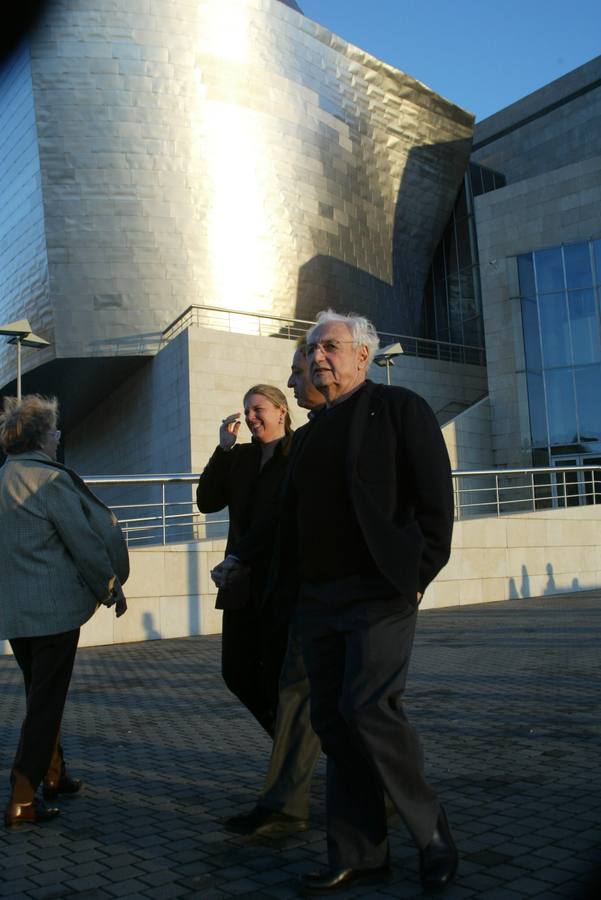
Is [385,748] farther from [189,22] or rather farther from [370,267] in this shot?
[370,267]

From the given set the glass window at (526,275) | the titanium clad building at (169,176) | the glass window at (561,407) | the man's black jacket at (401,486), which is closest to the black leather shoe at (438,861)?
the man's black jacket at (401,486)

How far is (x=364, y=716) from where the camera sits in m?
2.67

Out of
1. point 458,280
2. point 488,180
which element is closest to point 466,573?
point 458,280

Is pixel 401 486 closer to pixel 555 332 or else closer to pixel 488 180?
pixel 555 332

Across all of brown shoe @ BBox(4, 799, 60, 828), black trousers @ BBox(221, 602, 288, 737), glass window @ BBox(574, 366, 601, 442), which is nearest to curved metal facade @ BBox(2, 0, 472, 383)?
glass window @ BBox(574, 366, 601, 442)

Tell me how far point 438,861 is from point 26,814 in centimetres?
176

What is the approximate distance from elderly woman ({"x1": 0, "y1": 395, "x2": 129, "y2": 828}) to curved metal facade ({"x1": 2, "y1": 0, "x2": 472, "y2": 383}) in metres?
21.9

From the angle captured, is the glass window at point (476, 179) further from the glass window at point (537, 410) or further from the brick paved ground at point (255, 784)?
the brick paved ground at point (255, 784)

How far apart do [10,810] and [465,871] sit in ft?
5.99

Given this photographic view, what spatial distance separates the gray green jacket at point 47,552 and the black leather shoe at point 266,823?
3.50ft

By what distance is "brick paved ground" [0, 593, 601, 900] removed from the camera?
111 inches

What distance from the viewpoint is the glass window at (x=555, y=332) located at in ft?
77.6

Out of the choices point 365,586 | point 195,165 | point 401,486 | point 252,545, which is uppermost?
point 195,165

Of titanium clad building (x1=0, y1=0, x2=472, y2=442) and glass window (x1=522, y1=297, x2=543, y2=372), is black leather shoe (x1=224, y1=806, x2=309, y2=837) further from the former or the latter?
titanium clad building (x1=0, y1=0, x2=472, y2=442)
